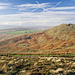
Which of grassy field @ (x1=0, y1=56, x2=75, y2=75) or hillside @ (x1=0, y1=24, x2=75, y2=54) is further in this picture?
hillside @ (x1=0, y1=24, x2=75, y2=54)

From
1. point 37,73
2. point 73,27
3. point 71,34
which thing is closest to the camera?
point 37,73

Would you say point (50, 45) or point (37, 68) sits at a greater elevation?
point (50, 45)

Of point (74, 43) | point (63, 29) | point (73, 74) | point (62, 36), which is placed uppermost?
point (63, 29)

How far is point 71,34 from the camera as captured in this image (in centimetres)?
7288

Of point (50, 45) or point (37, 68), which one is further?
point (50, 45)

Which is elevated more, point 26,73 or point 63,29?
point 63,29

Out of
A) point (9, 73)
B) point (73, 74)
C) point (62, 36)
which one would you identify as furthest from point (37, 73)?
point (62, 36)

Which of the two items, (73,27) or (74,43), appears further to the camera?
(73,27)

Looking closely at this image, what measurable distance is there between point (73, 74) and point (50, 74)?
445 cm

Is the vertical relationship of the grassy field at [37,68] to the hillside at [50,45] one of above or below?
below

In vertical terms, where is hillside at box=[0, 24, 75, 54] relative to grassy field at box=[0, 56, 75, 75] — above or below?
above

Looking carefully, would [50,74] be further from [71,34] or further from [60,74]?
[71,34]

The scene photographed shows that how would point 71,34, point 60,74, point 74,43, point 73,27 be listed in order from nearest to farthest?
point 60,74, point 74,43, point 71,34, point 73,27

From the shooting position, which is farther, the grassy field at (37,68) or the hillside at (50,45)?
the hillside at (50,45)
